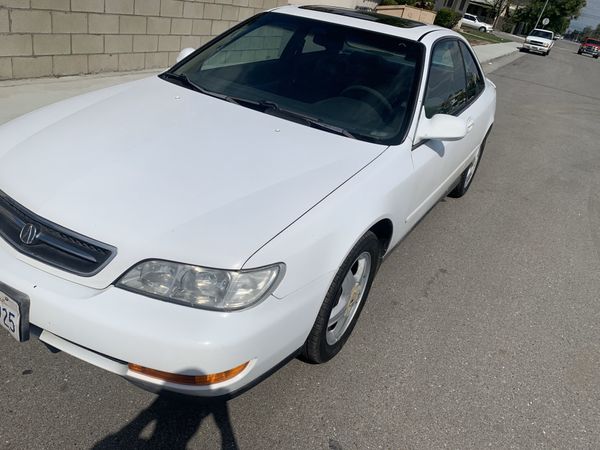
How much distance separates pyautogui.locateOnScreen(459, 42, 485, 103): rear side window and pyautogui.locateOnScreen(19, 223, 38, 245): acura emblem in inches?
135

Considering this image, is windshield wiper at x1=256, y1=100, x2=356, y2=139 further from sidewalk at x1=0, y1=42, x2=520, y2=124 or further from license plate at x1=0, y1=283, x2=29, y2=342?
sidewalk at x1=0, y1=42, x2=520, y2=124

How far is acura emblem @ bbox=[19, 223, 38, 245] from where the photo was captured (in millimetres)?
1944

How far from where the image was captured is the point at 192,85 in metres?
3.15

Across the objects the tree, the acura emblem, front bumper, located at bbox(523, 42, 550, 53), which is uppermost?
the tree

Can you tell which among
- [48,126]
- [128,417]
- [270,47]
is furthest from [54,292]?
[270,47]

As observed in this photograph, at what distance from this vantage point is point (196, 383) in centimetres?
183

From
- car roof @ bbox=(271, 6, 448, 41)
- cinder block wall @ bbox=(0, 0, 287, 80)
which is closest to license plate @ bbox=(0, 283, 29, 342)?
car roof @ bbox=(271, 6, 448, 41)

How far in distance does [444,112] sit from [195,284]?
2336mm

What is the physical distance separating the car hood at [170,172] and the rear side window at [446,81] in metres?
0.81

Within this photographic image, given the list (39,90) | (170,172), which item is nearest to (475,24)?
(39,90)

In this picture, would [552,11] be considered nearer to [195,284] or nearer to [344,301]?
[344,301]

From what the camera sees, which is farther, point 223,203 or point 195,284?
point 223,203

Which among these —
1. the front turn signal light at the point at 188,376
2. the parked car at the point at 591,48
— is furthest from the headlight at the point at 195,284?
the parked car at the point at 591,48

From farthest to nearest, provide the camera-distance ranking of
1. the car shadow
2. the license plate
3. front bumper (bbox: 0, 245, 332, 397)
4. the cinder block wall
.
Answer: the cinder block wall
the car shadow
the license plate
front bumper (bbox: 0, 245, 332, 397)
